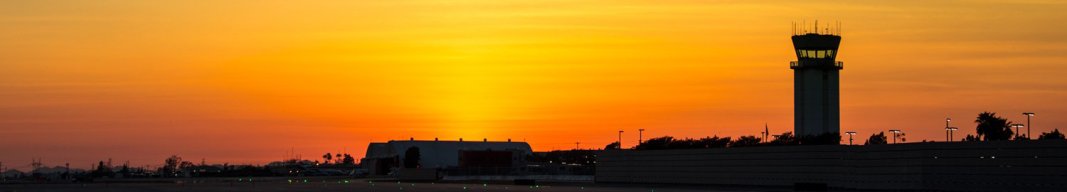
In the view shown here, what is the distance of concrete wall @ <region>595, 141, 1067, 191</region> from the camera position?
73.2m

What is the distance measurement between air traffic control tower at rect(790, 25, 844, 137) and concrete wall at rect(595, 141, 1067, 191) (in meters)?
55.8

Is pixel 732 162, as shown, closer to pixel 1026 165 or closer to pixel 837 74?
pixel 1026 165

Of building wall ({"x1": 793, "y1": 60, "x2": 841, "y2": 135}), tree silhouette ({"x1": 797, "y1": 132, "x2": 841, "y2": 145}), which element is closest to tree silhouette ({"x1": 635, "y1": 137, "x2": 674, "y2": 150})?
tree silhouette ({"x1": 797, "y1": 132, "x2": 841, "y2": 145})

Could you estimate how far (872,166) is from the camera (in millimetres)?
85188

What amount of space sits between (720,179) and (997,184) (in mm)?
28252

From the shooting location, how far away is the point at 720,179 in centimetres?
10094

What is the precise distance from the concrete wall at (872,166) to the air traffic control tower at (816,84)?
55.8m

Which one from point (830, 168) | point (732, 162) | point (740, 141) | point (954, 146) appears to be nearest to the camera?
point (954, 146)

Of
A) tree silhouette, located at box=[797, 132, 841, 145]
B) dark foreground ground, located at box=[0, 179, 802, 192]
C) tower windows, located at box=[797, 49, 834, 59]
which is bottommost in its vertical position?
dark foreground ground, located at box=[0, 179, 802, 192]

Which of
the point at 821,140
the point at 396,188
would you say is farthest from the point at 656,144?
the point at 396,188

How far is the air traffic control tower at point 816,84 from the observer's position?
6481 inches

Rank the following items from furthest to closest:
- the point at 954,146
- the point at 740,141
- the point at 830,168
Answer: the point at 740,141
the point at 830,168
the point at 954,146

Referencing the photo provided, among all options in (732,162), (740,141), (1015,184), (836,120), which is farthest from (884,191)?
(836,120)

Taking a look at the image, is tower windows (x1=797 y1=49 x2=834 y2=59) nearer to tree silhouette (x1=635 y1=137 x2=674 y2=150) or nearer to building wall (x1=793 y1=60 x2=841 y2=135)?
building wall (x1=793 y1=60 x2=841 y2=135)
